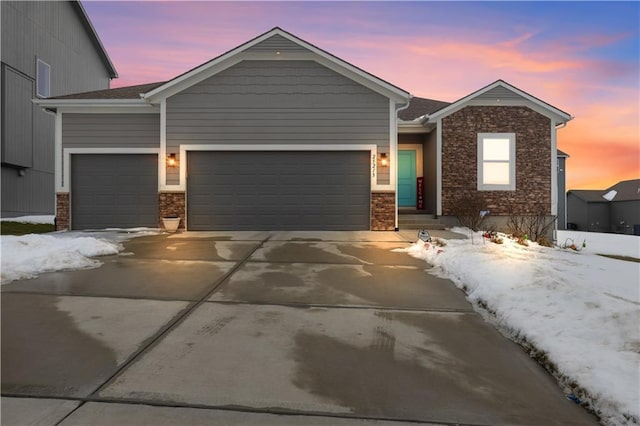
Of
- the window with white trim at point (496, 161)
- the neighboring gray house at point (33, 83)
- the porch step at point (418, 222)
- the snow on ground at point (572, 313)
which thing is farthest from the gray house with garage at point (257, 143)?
the neighboring gray house at point (33, 83)

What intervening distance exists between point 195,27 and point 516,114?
13.5m

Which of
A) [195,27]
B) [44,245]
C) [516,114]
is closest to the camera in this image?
[44,245]

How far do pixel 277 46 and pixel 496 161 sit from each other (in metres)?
8.07

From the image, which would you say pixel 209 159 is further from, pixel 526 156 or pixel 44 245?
pixel 526 156

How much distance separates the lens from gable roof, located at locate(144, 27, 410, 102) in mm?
10594

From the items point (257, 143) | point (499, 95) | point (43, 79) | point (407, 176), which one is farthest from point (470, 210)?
point (43, 79)

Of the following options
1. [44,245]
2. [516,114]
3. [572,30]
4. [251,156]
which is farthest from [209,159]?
[572,30]

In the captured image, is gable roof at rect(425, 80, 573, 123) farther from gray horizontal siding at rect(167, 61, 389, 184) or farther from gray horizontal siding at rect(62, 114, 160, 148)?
gray horizontal siding at rect(62, 114, 160, 148)

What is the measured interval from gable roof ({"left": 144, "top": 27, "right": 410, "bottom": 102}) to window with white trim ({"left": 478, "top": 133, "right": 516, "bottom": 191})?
3.59m

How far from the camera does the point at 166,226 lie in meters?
10.7

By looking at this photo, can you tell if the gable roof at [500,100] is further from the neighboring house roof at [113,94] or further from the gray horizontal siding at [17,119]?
the gray horizontal siding at [17,119]

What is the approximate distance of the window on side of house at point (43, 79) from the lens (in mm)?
16844

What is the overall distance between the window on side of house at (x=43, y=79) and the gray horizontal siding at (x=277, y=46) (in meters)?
Result: 12.5

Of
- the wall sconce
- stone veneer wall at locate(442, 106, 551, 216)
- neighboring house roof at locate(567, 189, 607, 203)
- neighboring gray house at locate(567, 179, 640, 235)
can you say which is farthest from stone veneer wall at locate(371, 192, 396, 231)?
neighboring house roof at locate(567, 189, 607, 203)
